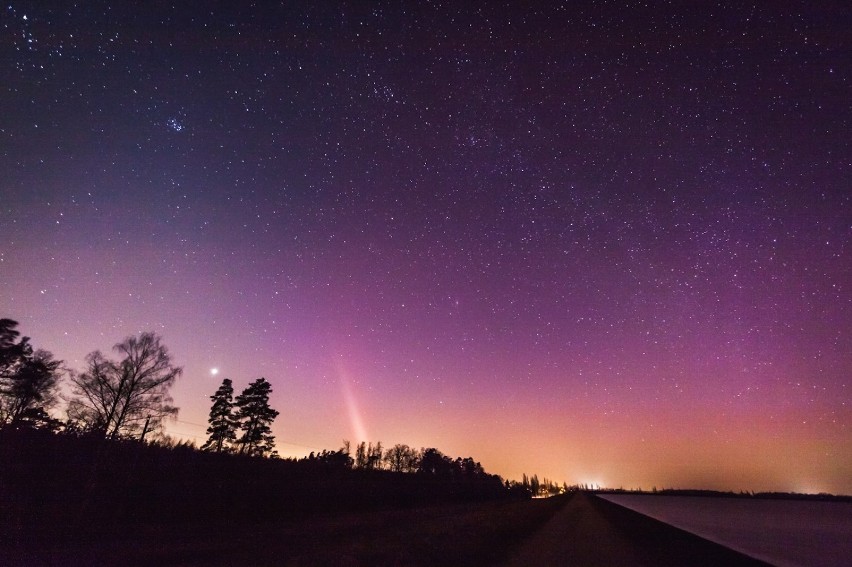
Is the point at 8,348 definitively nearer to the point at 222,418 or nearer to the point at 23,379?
the point at 23,379

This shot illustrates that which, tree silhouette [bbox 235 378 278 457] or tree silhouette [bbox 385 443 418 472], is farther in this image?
tree silhouette [bbox 385 443 418 472]

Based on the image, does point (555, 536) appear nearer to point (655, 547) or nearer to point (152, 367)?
point (655, 547)

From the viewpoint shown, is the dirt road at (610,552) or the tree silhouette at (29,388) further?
the tree silhouette at (29,388)

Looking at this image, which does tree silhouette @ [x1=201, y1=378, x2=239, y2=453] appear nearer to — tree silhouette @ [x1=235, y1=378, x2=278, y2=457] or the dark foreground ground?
tree silhouette @ [x1=235, y1=378, x2=278, y2=457]

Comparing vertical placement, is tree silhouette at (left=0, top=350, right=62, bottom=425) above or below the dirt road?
above

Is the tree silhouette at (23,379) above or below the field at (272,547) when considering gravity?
above

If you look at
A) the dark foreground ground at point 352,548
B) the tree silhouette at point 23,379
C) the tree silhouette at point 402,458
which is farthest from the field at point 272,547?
the tree silhouette at point 402,458

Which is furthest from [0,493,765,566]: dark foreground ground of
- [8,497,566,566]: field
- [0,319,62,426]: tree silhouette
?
[0,319,62,426]: tree silhouette

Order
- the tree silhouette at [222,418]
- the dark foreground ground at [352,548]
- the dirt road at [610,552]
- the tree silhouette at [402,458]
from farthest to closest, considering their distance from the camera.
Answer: the tree silhouette at [402,458] < the tree silhouette at [222,418] < the dirt road at [610,552] < the dark foreground ground at [352,548]

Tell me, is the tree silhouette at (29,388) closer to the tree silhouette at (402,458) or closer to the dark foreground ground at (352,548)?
the dark foreground ground at (352,548)

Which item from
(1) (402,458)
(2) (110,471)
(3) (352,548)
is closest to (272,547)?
(3) (352,548)

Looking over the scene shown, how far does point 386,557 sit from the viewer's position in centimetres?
1722

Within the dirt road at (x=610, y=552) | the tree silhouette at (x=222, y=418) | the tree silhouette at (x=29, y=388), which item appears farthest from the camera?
the tree silhouette at (x=222, y=418)

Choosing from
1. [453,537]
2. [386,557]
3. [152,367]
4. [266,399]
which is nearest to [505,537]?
[453,537]
